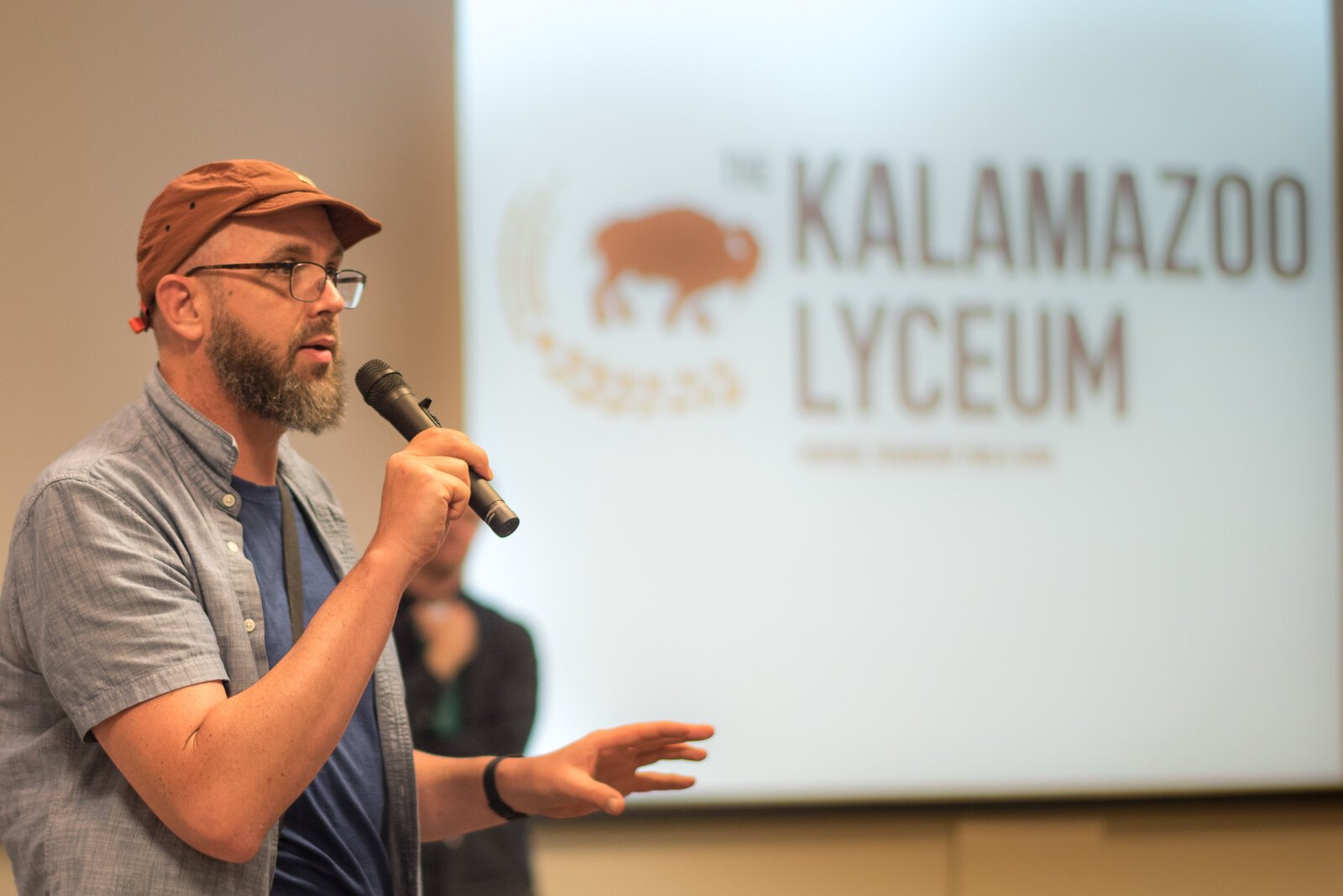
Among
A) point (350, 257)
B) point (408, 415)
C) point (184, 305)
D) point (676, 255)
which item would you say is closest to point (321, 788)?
point (408, 415)

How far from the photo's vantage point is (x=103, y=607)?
1149mm

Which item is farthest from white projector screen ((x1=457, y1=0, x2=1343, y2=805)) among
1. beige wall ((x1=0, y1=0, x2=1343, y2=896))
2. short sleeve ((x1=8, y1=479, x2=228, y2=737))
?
short sleeve ((x1=8, y1=479, x2=228, y2=737))

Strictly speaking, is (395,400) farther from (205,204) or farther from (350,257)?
(350,257)

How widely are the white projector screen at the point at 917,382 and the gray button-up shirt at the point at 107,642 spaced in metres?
1.66

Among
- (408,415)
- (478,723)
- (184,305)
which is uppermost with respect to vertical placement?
(184,305)

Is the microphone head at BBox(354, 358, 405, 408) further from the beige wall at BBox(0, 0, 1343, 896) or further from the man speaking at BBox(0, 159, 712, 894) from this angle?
the beige wall at BBox(0, 0, 1343, 896)

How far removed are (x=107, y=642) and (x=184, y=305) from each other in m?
0.40

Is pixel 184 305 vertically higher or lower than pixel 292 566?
higher

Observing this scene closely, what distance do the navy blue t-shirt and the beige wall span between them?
1.61m

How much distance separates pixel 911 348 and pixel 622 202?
821 mm

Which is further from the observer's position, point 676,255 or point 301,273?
point 676,255

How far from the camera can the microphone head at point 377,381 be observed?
142 centimetres

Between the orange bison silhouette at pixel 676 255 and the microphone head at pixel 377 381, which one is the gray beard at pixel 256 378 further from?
the orange bison silhouette at pixel 676 255

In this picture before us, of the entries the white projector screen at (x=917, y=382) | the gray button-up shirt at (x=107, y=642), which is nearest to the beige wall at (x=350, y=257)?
the white projector screen at (x=917, y=382)
